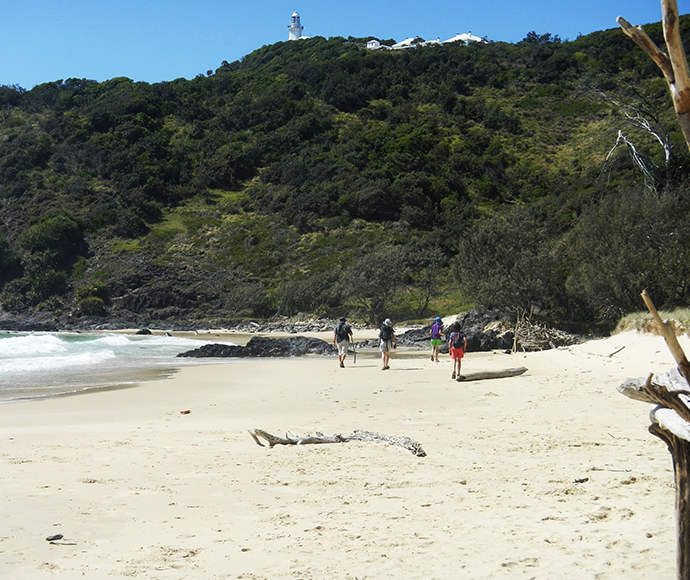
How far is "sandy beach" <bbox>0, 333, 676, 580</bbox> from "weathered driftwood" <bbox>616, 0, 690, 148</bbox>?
2285 millimetres

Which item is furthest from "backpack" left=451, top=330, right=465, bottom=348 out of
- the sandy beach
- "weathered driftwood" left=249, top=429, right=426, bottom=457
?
"weathered driftwood" left=249, top=429, right=426, bottom=457

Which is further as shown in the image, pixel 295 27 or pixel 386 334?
pixel 295 27

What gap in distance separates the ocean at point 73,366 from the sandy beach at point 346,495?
4760 millimetres

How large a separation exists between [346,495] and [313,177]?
223 ft

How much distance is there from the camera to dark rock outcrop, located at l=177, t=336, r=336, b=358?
2350 centimetres

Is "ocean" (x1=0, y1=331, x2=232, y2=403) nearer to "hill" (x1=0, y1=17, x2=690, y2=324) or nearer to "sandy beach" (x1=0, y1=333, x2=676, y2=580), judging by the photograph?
"sandy beach" (x1=0, y1=333, x2=676, y2=580)

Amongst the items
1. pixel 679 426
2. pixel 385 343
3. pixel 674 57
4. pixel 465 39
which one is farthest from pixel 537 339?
pixel 465 39

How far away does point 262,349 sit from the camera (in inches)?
939

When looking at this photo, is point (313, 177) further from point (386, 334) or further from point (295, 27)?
point (295, 27)

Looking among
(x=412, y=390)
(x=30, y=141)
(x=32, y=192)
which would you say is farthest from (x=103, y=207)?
(x=412, y=390)

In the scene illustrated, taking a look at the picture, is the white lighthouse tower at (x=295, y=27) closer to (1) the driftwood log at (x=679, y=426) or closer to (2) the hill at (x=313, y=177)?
(2) the hill at (x=313, y=177)

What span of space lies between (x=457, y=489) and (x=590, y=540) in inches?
54.0

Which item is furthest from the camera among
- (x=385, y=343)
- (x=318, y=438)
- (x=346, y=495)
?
(x=385, y=343)

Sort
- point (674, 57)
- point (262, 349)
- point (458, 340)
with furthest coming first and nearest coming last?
point (262, 349), point (458, 340), point (674, 57)
